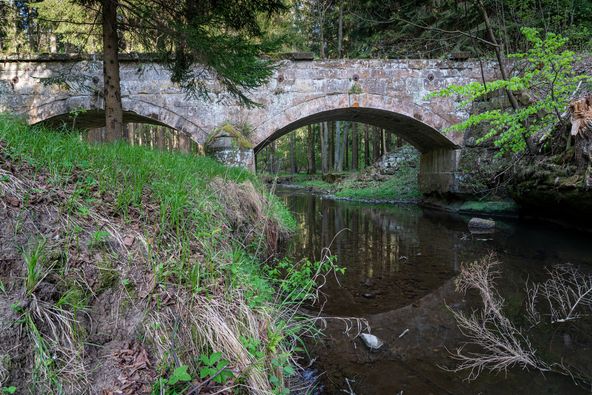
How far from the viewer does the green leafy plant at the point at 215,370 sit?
50.4 inches

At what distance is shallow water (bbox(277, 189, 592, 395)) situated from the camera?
190 cm

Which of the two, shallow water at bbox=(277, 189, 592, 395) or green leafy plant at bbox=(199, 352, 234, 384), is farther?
shallow water at bbox=(277, 189, 592, 395)

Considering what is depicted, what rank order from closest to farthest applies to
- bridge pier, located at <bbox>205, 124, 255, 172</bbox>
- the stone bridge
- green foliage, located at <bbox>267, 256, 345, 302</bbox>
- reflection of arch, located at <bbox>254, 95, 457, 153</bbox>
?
green foliage, located at <bbox>267, 256, 345, 302</bbox>
bridge pier, located at <bbox>205, 124, 255, 172</bbox>
the stone bridge
reflection of arch, located at <bbox>254, 95, 457, 153</bbox>

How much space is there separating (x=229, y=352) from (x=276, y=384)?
24 centimetres

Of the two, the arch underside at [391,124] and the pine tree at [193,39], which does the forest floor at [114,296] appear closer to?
the pine tree at [193,39]

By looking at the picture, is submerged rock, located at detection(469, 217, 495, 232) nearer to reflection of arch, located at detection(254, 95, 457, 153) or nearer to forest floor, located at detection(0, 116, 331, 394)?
reflection of arch, located at detection(254, 95, 457, 153)

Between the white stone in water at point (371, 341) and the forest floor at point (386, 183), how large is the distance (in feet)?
31.6

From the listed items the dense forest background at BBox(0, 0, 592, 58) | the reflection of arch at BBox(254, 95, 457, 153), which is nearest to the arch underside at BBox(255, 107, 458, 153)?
the reflection of arch at BBox(254, 95, 457, 153)

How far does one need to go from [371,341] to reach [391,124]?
917 centimetres

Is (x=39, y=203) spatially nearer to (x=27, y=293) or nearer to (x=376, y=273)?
(x=27, y=293)

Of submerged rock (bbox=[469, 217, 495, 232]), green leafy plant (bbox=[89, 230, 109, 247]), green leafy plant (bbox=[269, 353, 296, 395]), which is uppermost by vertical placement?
green leafy plant (bbox=[89, 230, 109, 247])

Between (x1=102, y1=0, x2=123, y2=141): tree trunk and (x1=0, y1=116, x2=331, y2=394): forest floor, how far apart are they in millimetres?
2268

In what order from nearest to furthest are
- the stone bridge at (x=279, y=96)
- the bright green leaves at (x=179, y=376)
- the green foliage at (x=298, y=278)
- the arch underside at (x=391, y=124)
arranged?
the bright green leaves at (x=179, y=376)
the green foliage at (x=298, y=278)
the stone bridge at (x=279, y=96)
the arch underside at (x=391, y=124)

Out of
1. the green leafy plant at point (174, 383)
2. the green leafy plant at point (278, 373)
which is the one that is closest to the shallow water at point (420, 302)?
the green leafy plant at point (278, 373)
